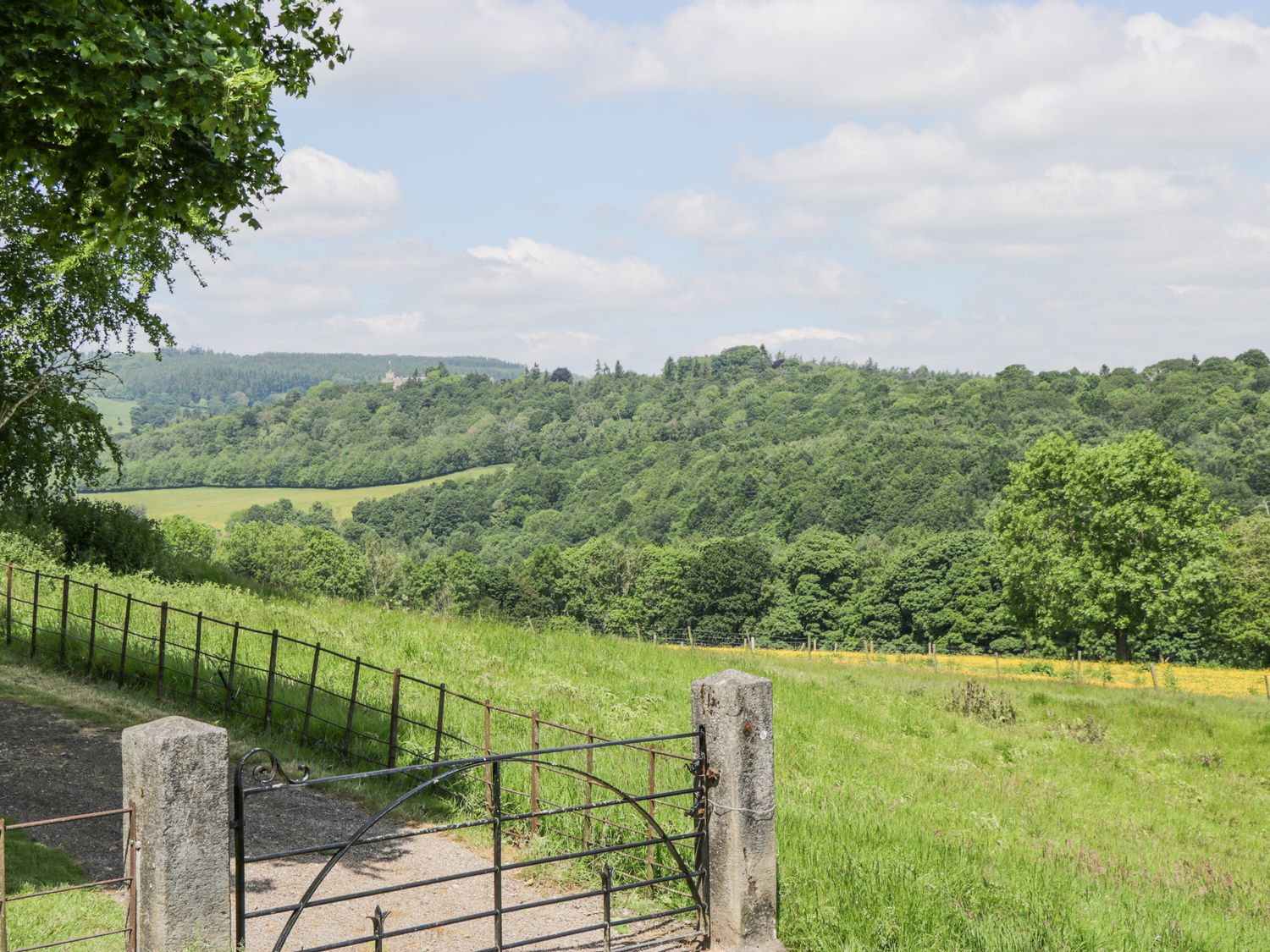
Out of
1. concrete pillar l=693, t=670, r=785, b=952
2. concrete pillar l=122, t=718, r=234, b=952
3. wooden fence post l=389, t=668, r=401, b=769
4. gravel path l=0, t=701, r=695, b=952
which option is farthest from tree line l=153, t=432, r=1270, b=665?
concrete pillar l=122, t=718, r=234, b=952

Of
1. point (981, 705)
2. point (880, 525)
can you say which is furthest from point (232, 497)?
point (981, 705)

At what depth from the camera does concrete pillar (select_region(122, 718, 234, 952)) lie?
654cm

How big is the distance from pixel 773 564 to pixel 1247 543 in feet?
144

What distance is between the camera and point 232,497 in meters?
179

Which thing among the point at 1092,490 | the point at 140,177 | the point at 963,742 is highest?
the point at 140,177

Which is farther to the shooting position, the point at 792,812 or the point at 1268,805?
the point at 1268,805

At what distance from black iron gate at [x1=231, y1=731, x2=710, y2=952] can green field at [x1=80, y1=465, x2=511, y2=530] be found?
155548mm

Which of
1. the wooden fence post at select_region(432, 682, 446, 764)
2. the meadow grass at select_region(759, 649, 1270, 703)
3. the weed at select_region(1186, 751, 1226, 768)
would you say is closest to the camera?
the wooden fence post at select_region(432, 682, 446, 764)

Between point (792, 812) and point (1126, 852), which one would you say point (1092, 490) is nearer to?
point (1126, 852)

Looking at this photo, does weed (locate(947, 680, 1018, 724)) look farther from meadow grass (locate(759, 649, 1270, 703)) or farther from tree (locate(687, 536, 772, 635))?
tree (locate(687, 536, 772, 635))

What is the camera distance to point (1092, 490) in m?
49.8

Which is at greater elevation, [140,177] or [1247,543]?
[140,177]

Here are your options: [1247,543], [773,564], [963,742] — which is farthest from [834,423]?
[963,742]

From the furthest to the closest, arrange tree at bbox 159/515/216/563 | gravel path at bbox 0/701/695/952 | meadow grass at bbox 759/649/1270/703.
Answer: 1. tree at bbox 159/515/216/563
2. meadow grass at bbox 759/649/1270/703
3. gravel path at bbox 0/701/695/952
